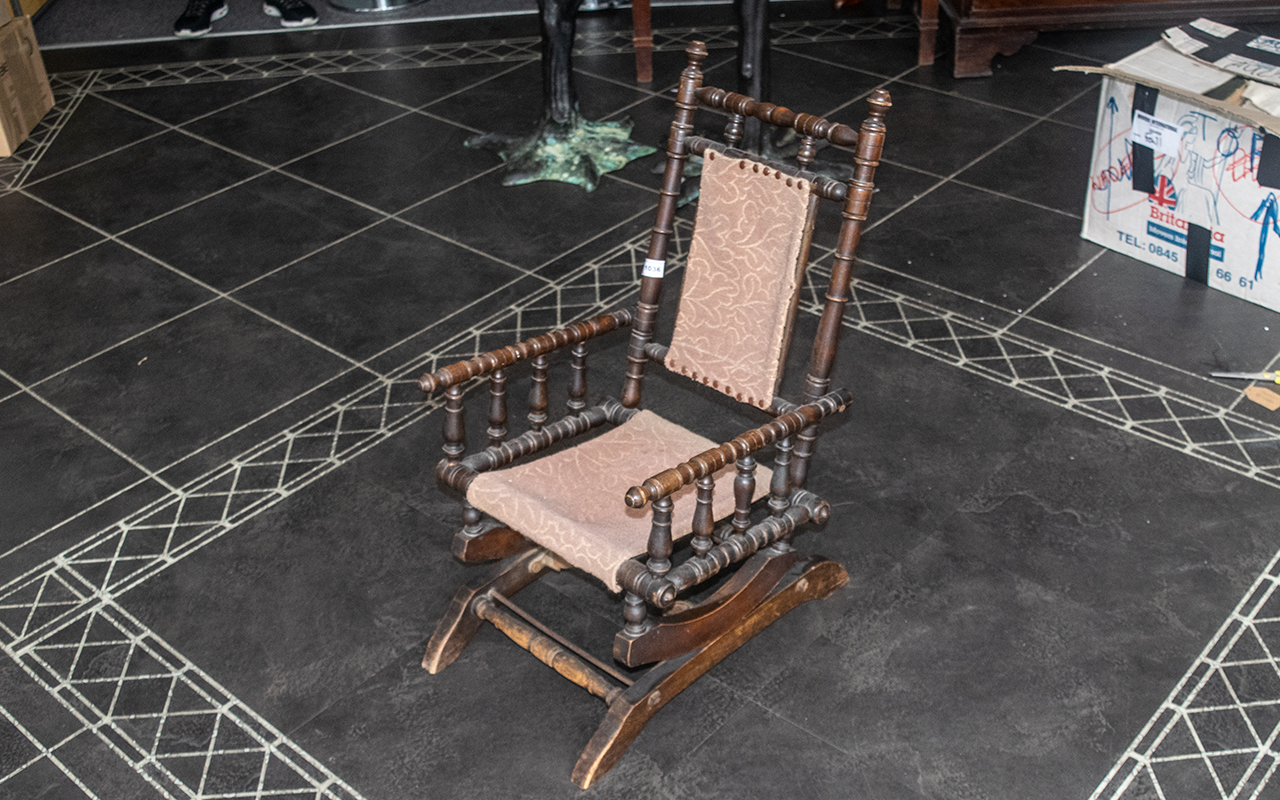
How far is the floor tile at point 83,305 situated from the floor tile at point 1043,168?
9.44 ft

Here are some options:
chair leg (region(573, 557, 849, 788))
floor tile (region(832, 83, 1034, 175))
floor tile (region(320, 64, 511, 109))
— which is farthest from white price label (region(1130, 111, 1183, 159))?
floor tile (region(320, 64, 511, 109))

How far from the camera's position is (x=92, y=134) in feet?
17.1

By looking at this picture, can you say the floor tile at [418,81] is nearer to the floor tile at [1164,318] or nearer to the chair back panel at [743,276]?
the floor tile at [1164,318]

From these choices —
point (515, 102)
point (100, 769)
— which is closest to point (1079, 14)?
point (515, 102)

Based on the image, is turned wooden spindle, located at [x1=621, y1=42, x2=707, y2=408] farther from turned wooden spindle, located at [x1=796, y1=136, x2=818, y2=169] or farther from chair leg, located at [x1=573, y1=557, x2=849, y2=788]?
chair leg, located at [x1=573, y1=557, x2=849, y2=788]

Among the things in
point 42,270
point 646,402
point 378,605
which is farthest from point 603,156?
point 378,605

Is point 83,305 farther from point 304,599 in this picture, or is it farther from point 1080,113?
point 1080,113

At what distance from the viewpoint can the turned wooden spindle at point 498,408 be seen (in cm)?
250

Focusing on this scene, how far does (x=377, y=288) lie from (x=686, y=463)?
215cm

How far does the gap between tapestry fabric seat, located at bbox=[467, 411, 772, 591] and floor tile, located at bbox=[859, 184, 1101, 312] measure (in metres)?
1.62

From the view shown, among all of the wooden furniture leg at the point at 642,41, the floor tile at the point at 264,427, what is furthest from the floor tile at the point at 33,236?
the wooden furniture leg at the point at 642,41

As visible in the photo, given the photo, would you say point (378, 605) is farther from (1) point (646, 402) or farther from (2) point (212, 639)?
(1) point (646, 402)

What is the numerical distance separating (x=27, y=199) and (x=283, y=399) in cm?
197

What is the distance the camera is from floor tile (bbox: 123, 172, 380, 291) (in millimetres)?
4227
